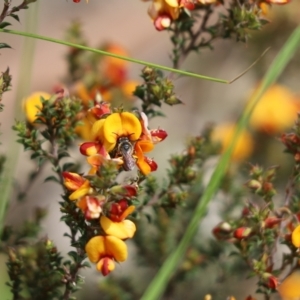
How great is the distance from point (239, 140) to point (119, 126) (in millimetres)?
1290

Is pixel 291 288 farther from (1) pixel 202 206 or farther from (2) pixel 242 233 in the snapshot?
(1) pixel 202 206

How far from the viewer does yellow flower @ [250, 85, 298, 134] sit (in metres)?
2.40

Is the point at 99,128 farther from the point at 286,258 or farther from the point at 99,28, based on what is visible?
the point at 99,28

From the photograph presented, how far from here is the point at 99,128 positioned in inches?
42.2

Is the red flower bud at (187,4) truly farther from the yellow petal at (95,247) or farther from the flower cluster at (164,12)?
the yellow petal at (95,247)

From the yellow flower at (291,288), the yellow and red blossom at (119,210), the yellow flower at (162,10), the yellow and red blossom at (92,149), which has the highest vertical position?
the yellow flower at (162,10)

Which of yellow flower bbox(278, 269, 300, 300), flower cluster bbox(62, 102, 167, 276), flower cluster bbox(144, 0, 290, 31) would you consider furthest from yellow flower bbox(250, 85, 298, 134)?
flower cluster bbox(62, 102, 167, 276)

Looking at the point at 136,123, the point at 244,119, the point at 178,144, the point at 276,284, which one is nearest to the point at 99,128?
the point at 136,123

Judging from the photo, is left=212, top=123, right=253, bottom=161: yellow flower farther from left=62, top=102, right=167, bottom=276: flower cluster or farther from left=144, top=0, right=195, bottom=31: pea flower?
left=62, top=102, right=167, bottom=276: flower cluster

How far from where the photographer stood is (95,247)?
102 cm

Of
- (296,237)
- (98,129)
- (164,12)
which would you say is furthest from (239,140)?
(98,129)

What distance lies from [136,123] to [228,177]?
0.85m

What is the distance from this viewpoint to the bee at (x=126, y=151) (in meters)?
1.04

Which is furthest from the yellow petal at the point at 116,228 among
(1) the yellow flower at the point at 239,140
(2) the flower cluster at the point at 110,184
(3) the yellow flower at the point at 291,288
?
(1) the yellow flower at the point at 239,140
